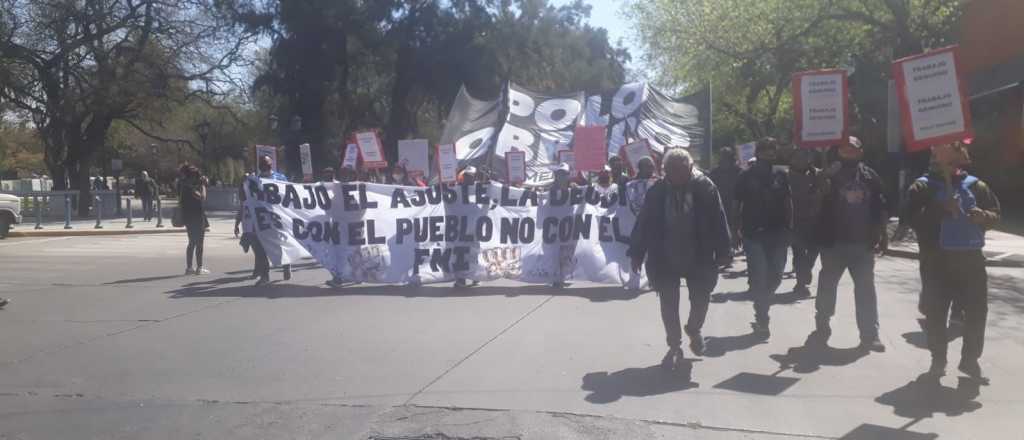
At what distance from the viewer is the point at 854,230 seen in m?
7.47

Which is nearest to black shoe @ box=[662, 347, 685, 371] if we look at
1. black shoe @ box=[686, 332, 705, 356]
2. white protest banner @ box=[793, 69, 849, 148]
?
black shoe @ box=[686, 332, 705, 356]

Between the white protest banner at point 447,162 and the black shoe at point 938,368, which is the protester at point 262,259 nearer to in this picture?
the white protest banner at point 447,162

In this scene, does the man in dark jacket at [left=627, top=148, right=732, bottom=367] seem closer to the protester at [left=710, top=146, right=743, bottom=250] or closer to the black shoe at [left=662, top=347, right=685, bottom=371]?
the black shoe at [left=662, top=347, right=685, bottom=371]

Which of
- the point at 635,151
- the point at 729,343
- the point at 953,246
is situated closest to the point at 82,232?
the point at 635,151

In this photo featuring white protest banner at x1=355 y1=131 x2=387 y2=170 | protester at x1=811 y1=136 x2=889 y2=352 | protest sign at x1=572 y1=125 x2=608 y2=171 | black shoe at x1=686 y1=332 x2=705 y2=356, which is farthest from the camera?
protest sign at x1=572 y1=125 x2=608 y2=171

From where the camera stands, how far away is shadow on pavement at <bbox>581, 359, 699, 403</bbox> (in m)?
6.41

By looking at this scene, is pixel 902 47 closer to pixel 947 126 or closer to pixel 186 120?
pixel 947 126

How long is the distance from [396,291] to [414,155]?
6032 mm

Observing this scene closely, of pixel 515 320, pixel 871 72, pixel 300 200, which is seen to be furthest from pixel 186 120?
pixel 515 320

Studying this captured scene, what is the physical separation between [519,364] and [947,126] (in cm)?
358

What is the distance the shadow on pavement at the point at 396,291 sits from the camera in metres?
11.3

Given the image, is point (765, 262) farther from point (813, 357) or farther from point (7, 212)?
point (7, 212)

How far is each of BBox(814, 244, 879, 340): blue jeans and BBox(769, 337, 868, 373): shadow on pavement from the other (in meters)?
0.20

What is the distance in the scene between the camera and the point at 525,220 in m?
12.1
